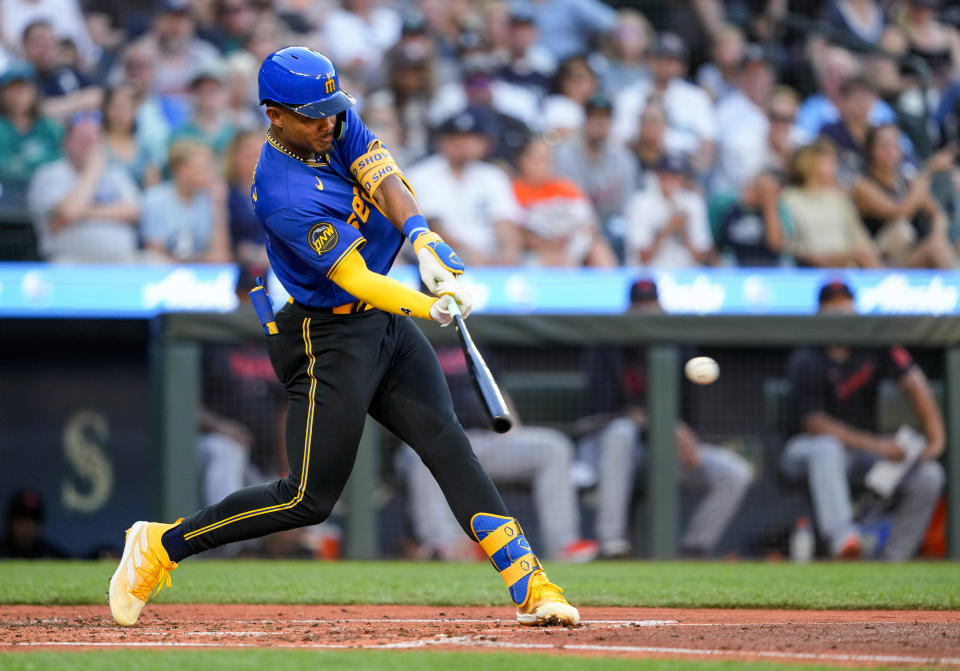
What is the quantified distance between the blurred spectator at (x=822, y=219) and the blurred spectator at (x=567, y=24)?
219 cm

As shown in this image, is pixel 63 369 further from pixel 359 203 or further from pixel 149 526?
pixel 359 203

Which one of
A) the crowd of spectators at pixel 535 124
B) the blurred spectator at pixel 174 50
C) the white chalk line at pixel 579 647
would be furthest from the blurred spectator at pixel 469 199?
the white chalk line at pixel 579 647

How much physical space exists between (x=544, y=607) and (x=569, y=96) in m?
6.98

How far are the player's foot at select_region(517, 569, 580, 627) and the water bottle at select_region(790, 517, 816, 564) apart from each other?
3500 millimetres

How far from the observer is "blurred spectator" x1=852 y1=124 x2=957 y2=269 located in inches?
377

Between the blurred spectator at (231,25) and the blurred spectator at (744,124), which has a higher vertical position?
the blurred spectator at (231,25)

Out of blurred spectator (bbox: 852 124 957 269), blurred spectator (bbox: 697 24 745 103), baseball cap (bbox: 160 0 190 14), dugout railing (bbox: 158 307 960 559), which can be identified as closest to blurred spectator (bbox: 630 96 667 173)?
blurred spectator (bbox: 697 24 745 103)

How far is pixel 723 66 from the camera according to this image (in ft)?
36.2

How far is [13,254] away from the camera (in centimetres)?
818

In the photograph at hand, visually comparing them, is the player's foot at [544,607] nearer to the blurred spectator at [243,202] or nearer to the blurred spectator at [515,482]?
the blurred spectator at [515,482]

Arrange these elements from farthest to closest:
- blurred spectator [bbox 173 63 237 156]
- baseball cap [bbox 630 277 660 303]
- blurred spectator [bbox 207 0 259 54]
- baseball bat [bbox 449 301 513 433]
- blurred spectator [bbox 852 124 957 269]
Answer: blurred spectator [bbox 207 0 259 54]
blurred spectator [bbox 852 124 957 269]
blurred spectator [bbox 173 63 237 156]
baseball cap [bbox 630 277 660 303]
baseball bat [bbox 449 301 513 433]

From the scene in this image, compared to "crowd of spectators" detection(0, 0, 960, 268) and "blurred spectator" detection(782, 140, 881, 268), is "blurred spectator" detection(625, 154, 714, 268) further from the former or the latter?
"blurred spectator" detection(782, 140, 881, 268)

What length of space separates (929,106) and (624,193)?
2.99 meters

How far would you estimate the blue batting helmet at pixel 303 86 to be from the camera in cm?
370
